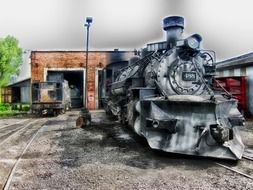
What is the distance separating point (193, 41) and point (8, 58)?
33.9m

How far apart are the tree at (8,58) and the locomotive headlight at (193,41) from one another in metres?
33.3

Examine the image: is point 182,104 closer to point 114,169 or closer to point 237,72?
point 114,169

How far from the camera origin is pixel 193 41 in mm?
7242

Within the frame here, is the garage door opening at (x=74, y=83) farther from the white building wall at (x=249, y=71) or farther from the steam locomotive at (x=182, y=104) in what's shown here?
the steam locomotive at (x=182, y=104)

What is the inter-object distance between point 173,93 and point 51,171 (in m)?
3.40

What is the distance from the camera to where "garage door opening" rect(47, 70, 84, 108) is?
2405cm

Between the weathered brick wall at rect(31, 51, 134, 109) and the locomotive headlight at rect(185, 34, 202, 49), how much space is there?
1676cm

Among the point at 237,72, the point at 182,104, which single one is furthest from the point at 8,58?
the point at 182,104

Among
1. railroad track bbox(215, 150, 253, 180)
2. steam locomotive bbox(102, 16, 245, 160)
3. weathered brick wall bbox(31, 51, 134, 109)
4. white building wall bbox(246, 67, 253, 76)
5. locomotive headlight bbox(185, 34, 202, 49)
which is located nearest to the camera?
railroad track bbox(215, 150, 253, 180)

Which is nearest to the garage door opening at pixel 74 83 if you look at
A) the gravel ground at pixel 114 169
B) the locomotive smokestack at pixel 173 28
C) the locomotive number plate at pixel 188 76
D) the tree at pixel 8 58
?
the tree at pixel 8 58

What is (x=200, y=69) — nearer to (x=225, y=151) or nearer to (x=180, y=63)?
(x=180, y=63)

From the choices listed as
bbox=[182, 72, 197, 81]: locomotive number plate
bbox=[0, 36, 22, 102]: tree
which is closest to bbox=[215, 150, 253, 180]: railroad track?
bbox=[182, 72, 197, 81]: locomotive number plate

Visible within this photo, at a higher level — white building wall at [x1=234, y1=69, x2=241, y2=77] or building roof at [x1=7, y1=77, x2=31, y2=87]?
building roof at [x1=7, y1=77, x2=31, y2=87]

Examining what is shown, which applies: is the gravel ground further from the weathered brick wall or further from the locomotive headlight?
the weathered brick wall
